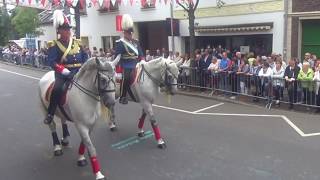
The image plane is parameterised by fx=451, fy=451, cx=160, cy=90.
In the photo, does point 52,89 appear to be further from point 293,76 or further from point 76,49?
point 293,76

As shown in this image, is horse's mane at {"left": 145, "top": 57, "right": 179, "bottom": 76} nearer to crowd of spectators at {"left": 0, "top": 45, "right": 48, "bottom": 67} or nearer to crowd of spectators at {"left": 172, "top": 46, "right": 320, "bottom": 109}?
crowd of spectators at {"left": 172, "top": 46, "right": 320, "bottom": 109}

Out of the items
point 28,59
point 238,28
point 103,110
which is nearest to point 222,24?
point 238,28

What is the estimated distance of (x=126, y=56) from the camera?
9641mm

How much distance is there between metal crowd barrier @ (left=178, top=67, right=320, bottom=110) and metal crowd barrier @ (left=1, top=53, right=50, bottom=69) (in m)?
11.6

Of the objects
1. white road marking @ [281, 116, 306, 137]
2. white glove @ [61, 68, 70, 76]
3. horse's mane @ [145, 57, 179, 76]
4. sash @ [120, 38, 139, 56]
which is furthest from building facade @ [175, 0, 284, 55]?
white glove @ [61, 68, 70, 76]

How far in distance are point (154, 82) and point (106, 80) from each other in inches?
92.3

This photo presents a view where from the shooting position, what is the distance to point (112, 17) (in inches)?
1117

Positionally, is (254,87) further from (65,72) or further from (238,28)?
(65,72)

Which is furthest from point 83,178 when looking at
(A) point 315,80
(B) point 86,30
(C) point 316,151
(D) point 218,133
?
(B) point 86,30

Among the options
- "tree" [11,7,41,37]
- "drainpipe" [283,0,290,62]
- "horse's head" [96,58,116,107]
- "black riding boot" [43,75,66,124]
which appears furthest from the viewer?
"tree" [11,7,41,37]

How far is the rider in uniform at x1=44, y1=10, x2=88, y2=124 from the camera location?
25.3ft

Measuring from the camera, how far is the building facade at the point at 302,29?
55.6ft

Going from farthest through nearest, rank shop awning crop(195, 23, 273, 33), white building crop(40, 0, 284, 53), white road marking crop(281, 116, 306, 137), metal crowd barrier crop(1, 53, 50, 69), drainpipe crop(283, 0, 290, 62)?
metal crowd barrier crop(1, 53, 50, 69), shop awning crop(195, 23, 273, 33), white building crop(40, 0, 284, 53), drainpipe crop(283, 0, 290, 62), white road marking crop(281, 116, 306, 137)

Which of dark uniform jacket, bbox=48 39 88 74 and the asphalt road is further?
dark uniform jacket, bbox=48 39 88 74
